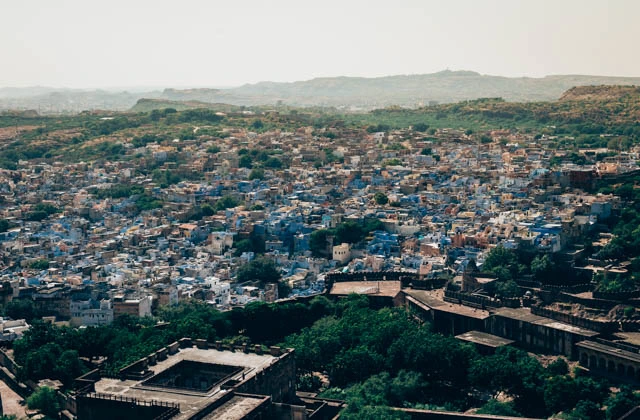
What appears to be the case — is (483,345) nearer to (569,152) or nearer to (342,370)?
(342,370)

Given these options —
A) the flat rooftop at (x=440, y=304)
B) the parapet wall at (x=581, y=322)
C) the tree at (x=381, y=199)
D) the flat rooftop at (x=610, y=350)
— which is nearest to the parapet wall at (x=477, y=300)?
the flat rooftop at (x=440, y=304)

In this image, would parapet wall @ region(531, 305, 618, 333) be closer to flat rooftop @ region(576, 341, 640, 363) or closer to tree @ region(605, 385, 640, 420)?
flat rooftop @ region(576, 341, 640, 363)

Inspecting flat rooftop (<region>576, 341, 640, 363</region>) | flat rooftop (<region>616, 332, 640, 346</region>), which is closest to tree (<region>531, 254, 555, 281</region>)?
flat rooftop (<region>616, 332, 640, 346</region>)

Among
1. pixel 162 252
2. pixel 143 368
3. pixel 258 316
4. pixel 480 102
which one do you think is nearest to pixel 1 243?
pixel 162 252

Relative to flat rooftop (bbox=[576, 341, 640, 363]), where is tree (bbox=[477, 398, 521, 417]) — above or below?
below

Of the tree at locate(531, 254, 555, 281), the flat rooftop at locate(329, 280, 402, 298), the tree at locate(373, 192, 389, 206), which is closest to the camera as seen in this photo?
the flat rooftop at locate(329, 280, 402, 298)

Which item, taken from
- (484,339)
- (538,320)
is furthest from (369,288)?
(538,320)

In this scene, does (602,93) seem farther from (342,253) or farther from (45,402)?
(45,402)

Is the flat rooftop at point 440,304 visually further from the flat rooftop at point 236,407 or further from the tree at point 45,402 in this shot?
the tree at point 45,402
